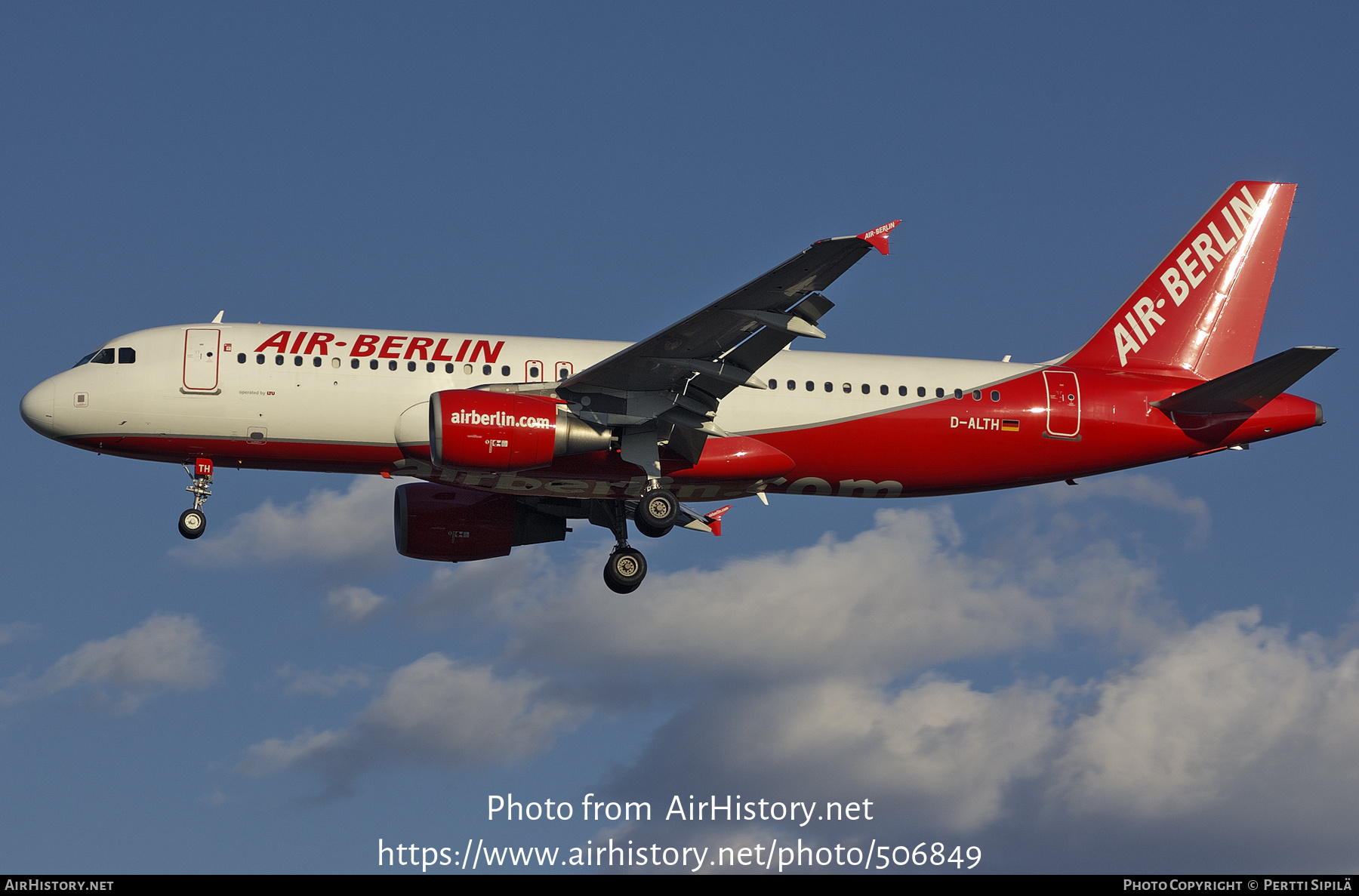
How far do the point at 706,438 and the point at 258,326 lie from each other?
1006 centimetres

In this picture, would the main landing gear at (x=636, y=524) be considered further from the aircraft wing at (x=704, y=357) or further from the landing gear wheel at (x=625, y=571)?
the aircraft wing at (x=704, y=357)

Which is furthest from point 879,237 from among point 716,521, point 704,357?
point 716,521

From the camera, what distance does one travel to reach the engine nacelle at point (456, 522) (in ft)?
127

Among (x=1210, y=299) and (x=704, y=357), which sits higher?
(x=1210, y=299)

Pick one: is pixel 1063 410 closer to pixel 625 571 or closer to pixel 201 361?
pixel 625 571

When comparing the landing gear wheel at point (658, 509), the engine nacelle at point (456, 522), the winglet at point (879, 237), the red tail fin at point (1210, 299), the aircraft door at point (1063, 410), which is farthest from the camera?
the engine nacelle at point (456, 522)

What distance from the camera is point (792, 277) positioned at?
93.8 ft

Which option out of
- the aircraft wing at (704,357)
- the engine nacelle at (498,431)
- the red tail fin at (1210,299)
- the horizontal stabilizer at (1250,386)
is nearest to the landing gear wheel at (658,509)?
the aircraft wing at (704,357)

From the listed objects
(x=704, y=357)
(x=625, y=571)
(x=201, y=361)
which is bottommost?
(x=625, y=571)

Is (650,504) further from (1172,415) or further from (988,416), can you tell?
(1172,415)

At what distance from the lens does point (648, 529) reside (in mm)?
34188

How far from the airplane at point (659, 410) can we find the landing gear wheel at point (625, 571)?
5 centimetres

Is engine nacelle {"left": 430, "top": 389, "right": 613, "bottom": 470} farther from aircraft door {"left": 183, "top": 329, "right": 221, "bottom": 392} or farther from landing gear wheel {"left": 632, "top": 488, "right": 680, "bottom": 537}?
aircraft door {"left": 183, "top": 329, "right": 221, "bottom": 392}

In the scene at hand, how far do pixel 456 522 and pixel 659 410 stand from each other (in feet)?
26.9
